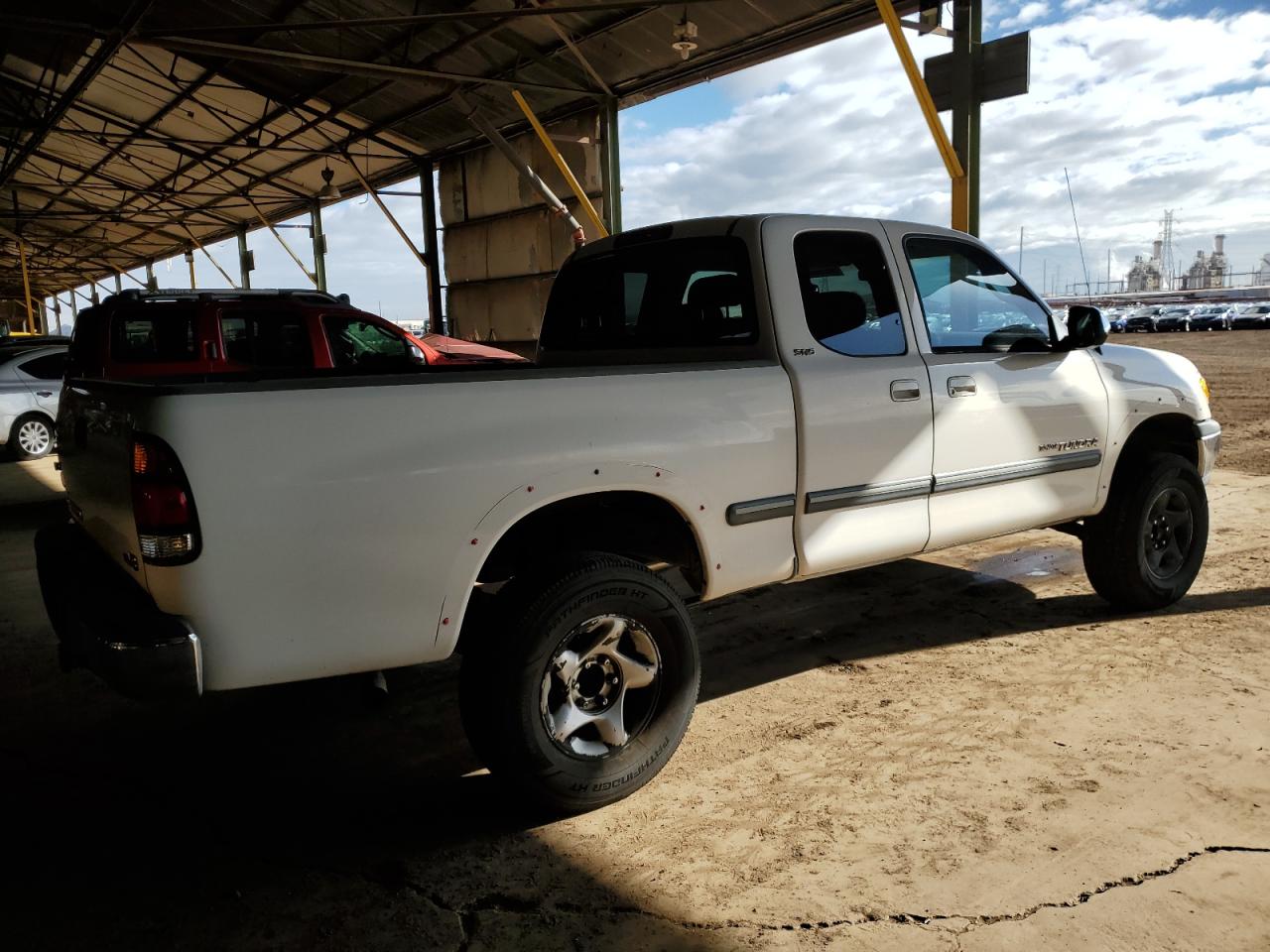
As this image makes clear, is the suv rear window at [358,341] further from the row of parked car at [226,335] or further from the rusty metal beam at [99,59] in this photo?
the rusty metal beam at [99,59]

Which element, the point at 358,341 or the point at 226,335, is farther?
the point at 358,341

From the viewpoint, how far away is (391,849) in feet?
8.96

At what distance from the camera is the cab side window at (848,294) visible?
3.52 meters

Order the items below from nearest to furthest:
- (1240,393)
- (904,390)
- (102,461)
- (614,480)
A: (102,461) < (614,480) < (904,390) < (1240,393)

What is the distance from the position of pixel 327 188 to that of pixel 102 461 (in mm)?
21833

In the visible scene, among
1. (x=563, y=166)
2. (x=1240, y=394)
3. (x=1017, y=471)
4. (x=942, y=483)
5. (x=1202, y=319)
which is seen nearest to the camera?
(x=942, y=483)

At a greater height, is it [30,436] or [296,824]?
[30,436]

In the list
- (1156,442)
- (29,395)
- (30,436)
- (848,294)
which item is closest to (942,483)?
(848,294)

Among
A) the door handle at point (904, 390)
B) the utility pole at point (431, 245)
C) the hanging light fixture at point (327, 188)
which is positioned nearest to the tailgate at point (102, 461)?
the door handle at point (904, 390)

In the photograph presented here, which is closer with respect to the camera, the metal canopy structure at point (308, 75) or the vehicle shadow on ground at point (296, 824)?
the vehicle shadow on ground at point (296, 824)

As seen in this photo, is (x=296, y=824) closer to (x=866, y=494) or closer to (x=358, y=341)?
(x=866, y=494)

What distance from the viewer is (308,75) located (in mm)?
15938

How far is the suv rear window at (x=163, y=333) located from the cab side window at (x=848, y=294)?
6654 mm

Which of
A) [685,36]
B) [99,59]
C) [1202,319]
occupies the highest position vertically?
[99,59]
